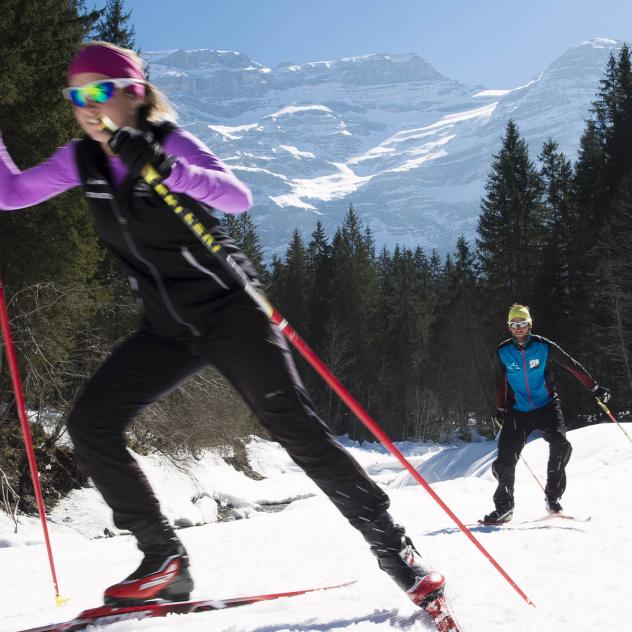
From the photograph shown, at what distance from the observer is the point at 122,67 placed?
2402mm

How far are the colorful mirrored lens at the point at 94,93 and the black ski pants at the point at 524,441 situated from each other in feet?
18.1

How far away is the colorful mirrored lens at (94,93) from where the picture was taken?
2.32 meters

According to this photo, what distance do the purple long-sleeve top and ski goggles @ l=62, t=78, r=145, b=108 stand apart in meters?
0.18

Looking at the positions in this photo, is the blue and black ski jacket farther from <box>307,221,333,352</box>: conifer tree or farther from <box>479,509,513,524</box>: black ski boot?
<box>307,221,333,352</box>: conifer tree

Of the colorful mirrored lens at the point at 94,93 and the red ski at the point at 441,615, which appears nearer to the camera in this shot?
the red ski at the point at 441,615

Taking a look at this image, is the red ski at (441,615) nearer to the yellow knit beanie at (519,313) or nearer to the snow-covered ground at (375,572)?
the snow-covered ground at (375,572)

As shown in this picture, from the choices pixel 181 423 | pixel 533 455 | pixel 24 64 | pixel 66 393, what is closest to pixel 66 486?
pixel 66 393

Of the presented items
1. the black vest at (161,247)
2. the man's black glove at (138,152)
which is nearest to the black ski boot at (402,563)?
the black vest at (161,247)

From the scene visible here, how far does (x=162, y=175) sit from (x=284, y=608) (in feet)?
5.52

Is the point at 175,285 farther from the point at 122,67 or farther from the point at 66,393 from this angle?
the point at 66,393

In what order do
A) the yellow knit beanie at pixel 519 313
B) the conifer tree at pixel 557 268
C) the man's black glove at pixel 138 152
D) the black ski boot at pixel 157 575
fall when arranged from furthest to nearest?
the conifer tree at pixel 557 268, the yellow knit beanie at pixel 519 313, the black ski boot at pixel 157 575, the man's black glove at pixel 138 152

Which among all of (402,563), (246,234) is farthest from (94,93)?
(246,234)

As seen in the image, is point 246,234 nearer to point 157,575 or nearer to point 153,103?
point 153,103

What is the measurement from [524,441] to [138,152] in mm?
5646
